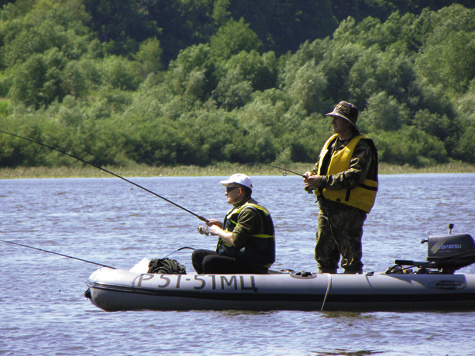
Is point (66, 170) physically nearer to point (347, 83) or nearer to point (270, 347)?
point (347, 83)

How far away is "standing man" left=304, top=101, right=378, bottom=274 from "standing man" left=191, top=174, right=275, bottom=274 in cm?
40

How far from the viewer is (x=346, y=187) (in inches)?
228

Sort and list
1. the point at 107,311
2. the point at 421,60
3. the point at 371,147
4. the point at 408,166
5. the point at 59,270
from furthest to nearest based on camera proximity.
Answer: the point at 421,60
the point at 408,166
the point at 59,270
the point at 107,311
the point at 371,147

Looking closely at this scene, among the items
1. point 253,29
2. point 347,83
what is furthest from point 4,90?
point 253,29

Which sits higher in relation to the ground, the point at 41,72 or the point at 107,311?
the point at 41,72

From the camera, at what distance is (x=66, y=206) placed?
21094mm

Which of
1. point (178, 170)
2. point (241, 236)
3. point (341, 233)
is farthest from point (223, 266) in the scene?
point (178, 170)

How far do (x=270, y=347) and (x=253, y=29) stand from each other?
7563 centimetres

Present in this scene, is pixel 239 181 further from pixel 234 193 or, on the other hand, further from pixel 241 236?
pixel 241 236

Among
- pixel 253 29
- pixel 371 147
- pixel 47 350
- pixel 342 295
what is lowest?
pixel 47 350

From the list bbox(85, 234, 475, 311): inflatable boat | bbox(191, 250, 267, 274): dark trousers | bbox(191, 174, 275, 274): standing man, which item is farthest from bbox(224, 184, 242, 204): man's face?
bbox(85, 234, 475, 311): inflatable boat

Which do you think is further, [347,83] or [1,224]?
[347,83]

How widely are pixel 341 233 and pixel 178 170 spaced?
118 ft

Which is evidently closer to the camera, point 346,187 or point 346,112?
point 346,187
